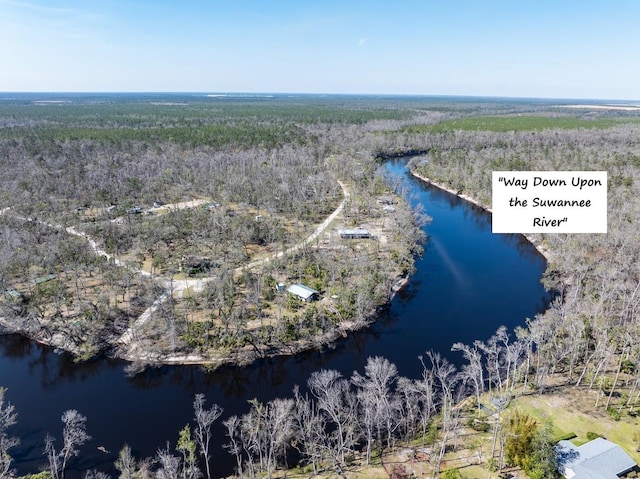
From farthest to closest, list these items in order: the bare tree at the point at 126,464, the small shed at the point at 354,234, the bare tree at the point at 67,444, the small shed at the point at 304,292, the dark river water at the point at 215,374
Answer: the small shed at the point at 354,234 < the small shed at the point at 304,292 < the dark river water at the point at 215,374 < the bare tree at the point at 67,444 < the bare tree at the point at 126,464

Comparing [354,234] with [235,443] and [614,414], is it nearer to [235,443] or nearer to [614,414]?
[614,414]

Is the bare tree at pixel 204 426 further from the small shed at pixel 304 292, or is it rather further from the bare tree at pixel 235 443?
the small shed at pixel 304 292

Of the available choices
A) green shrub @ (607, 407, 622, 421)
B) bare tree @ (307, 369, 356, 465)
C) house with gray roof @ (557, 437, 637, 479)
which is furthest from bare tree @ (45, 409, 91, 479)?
green shrub @ (607, 407, 622, 421)

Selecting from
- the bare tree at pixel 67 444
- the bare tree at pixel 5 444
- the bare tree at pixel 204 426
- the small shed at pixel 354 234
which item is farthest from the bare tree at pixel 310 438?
the small shed at pixel 354 234

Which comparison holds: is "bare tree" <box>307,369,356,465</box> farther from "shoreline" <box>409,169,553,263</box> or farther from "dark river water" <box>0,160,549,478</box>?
"shoreline" <box>409,169,553,263</box>

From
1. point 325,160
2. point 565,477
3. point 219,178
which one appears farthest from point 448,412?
point 325,160

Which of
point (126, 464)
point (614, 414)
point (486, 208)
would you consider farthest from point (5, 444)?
point (486, 208)
